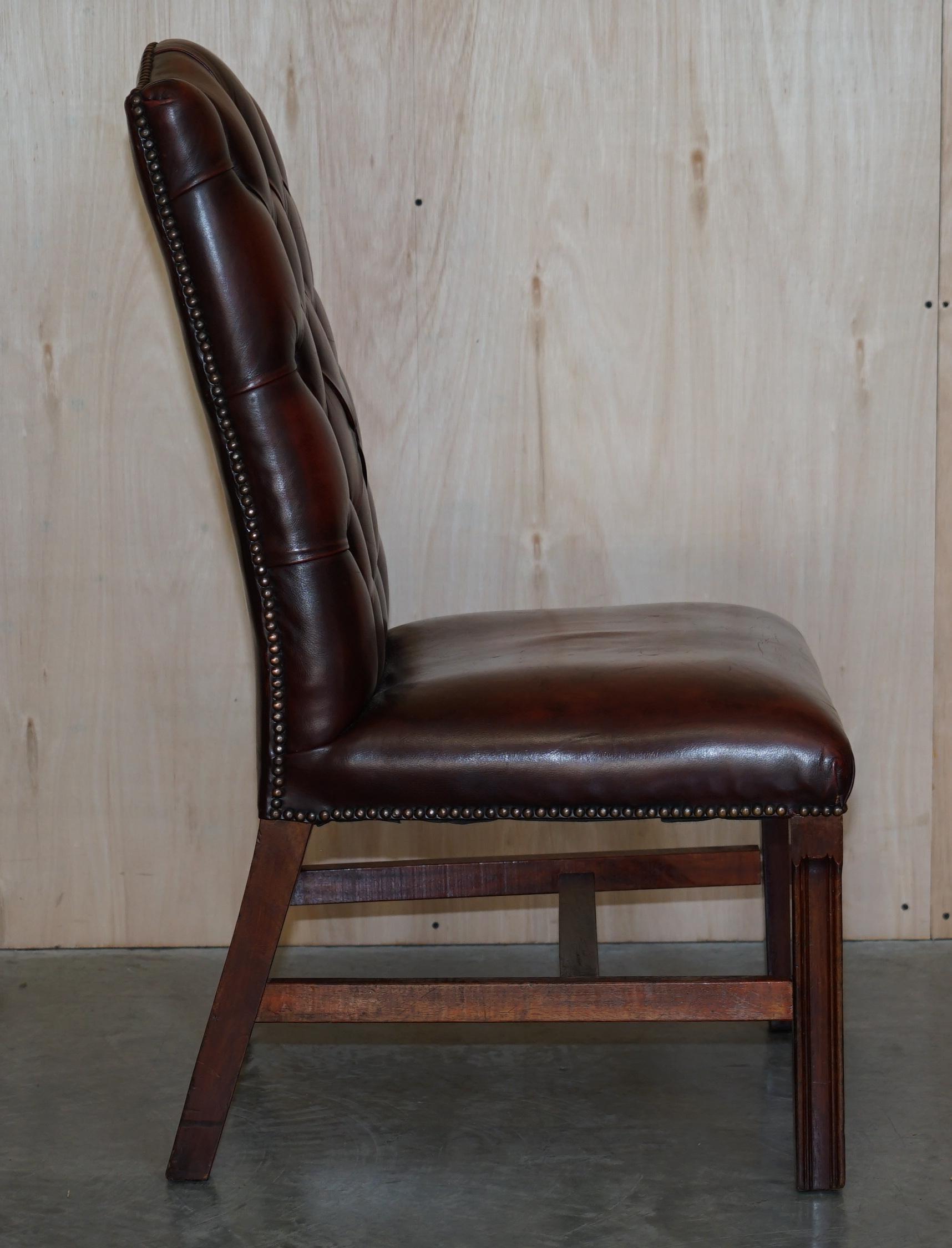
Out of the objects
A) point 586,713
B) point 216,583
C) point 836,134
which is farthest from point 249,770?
point 836,134

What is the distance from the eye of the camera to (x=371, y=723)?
3.53ft

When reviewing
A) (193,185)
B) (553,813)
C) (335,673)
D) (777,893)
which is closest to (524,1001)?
(553,813)

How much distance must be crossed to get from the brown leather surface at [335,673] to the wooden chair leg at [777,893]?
329mm

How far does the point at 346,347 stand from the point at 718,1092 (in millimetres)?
928

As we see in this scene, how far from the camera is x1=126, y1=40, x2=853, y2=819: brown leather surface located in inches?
39.8

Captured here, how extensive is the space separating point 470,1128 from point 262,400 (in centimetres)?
70

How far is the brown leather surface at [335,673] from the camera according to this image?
1.01 m

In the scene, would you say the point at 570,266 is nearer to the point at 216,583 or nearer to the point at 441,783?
the point at 216,583

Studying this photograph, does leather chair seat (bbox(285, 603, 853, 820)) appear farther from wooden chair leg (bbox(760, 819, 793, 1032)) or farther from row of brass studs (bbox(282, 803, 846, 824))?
wooden chair leg (bbox(760, 819, 793, 1032))

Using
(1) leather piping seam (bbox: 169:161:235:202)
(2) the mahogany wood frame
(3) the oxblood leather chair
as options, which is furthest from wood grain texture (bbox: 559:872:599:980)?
(1) leather piping seam (bbox: 169:161:235:202)

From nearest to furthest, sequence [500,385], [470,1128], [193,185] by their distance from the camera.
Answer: [193,185]
[470,1128]
[500,385]

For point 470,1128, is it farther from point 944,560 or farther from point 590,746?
point 944,560

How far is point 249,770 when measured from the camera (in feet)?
5.46

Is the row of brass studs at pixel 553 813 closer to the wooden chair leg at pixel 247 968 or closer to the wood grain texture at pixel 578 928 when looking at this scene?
the wooden chair leg at pixel 247 968
